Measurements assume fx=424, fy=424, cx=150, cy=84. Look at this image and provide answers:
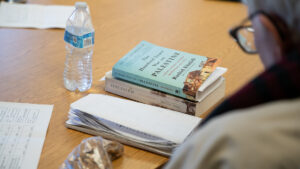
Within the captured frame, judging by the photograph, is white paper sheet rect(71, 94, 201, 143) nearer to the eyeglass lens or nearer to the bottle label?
the bottle label

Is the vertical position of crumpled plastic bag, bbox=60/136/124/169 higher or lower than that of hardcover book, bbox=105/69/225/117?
lower

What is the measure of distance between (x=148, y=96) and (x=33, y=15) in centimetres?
90

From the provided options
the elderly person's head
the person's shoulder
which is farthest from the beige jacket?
the elderly person's head

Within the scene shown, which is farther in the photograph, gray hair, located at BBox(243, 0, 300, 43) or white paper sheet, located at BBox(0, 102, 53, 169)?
white paper sheet, located at BBox(0, 102, 53, 169)

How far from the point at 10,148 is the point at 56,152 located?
11cm

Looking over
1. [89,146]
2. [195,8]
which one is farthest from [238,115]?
[195,8]

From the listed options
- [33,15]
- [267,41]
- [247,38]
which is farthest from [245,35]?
[33,15]

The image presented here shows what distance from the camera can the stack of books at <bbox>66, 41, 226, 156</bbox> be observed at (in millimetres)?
1089

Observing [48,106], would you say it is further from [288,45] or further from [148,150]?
[288,45]

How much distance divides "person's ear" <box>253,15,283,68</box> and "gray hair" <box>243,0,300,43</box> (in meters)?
0.02

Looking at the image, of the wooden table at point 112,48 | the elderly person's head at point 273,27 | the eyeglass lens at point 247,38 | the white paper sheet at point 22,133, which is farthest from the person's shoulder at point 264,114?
the white paper sheet at point 22,133

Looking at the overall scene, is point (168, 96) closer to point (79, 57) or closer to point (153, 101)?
point (153, 101)

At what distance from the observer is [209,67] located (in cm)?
130

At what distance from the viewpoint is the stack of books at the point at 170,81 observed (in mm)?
1212
